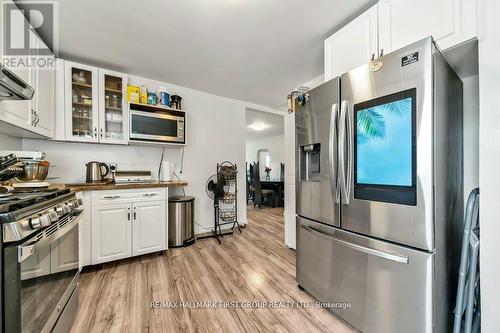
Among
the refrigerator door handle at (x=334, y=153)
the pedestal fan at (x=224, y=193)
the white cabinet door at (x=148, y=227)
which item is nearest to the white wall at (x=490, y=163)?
the refrigerator door handle at (x=334, y=153)

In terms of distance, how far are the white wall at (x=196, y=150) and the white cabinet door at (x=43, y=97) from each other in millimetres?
441

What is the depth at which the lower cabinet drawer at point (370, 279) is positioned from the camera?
1063mm

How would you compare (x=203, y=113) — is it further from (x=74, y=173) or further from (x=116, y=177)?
(x=74, y=173)

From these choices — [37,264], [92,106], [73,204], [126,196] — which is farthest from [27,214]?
[92,106]

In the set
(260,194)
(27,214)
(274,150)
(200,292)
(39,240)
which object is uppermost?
(274,150)

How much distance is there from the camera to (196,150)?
3.48 meters

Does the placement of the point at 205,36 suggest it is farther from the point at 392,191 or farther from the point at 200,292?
the point at 200,292

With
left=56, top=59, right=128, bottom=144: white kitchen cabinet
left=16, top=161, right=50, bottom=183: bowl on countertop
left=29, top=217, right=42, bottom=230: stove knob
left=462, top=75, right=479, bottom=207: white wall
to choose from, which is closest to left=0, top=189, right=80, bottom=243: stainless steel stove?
left=29, top=217, right=42, bottom=230: stove knob

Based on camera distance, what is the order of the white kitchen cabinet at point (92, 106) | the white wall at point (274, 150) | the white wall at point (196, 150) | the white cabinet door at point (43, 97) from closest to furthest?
1. the white cabinet door at point (43, 97)
2. the white kitchen cabinet at point (92, 106)
3. the white wall at point (196, 150)
4. the white wall at point (274, 150)

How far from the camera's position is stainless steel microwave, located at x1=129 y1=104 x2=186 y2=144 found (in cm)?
261

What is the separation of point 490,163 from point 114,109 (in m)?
3.41

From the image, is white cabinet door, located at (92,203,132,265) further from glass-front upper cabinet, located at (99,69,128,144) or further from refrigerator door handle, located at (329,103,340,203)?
refrigerator door handle, located at (329,103,340,203)

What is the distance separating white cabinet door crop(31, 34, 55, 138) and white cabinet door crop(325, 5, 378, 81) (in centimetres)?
269

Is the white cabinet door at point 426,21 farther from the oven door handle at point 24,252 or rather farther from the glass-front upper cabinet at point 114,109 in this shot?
the glass-front upper cabinet at point 114,109
